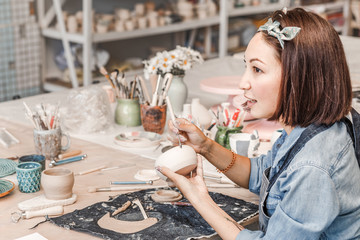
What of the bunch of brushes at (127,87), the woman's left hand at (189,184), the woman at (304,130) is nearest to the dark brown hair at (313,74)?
the woman at (304,130)

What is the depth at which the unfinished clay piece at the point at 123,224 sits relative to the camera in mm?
1292

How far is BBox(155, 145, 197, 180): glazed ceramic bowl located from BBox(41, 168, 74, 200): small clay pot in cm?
25

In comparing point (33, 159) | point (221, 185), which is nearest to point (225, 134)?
point (221, 185)

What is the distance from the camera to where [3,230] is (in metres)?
1.27

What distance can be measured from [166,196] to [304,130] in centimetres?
46

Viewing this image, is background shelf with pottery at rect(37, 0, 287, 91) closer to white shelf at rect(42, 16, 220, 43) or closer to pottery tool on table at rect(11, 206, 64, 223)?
white shelf at rect(42, 16, 220, 43)

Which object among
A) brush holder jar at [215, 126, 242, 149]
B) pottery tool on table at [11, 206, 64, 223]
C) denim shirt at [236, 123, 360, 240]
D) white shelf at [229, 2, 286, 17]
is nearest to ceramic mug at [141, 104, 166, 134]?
brush holder jar at [215, 126, 242, 149]

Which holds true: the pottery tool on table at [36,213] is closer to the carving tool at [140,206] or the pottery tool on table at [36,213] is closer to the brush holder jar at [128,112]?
the carving tool at [140,206]

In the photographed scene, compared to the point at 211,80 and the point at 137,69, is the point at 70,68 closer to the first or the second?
the point at 137,69

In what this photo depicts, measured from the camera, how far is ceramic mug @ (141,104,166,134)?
2016mm

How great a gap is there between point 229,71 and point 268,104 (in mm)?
1776

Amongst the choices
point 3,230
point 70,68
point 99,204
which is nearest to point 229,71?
point 70,68

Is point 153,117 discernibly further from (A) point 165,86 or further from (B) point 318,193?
(B) point 318,193

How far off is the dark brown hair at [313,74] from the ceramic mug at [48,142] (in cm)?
85
